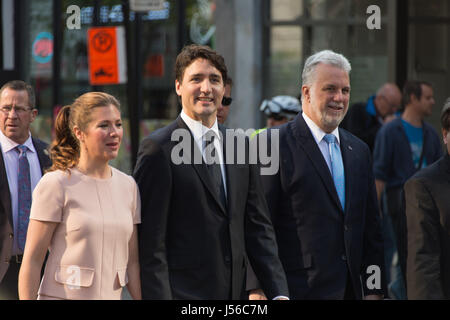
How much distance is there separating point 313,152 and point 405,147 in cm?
386

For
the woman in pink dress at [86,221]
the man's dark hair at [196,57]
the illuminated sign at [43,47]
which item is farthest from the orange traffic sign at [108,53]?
the woman in pink dress at [86,221]

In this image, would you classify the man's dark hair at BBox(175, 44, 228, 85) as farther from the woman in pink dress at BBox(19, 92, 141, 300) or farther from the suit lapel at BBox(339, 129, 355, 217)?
the suit lapel at BBox(339, 129, 355, 217)

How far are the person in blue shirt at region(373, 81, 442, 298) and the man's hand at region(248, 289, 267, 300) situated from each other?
4282 mm

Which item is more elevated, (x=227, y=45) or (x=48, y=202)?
(x=227, y=45)

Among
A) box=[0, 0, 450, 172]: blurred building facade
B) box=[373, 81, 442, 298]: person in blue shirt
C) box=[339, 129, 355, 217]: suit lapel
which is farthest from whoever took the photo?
box=[0, 0, 450, 172]: blurred building facade

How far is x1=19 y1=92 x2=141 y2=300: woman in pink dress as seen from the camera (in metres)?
4.10

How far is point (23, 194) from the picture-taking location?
5.80m

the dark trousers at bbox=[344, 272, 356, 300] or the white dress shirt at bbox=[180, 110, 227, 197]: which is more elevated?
the white dress shirt at bbox=[180, 110, 227, 197]

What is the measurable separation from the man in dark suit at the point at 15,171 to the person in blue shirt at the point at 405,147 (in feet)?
12.2

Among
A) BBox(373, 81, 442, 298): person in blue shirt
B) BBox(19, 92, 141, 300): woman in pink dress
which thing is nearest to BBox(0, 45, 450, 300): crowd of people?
BBox(19, 92, 141, 300): woman in pink dress

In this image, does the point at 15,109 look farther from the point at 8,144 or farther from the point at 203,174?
the point at 203,174

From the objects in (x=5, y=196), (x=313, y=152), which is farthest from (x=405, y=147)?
(x=5, y=196)

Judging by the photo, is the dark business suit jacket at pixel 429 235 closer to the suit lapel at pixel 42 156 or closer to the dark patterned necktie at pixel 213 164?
the dark patterned necktie at pixel 213 164
